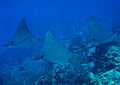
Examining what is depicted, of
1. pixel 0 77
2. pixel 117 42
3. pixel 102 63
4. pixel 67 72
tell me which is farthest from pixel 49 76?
pixel 0 77

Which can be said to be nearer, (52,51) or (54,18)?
(52,51)

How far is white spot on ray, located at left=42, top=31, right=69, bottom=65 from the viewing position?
12.8 feet

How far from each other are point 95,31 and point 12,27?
107 ft

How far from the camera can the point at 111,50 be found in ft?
17.7

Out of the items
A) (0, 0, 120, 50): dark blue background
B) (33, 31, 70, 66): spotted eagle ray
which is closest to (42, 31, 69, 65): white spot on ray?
(33, 31, 70, 66): spotted eagle ray

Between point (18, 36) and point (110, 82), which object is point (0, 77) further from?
point (110, 82)

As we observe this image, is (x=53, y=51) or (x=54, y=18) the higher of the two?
(x=54, y=18)

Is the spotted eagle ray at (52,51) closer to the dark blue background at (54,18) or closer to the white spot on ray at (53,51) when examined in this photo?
the white spot on ray at (53,51)

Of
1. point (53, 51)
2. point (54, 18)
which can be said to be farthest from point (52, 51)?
point (54, 18)

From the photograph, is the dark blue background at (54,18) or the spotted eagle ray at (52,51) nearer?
the spotted eagle ray at (52,51)

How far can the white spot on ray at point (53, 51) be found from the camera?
12.8 feet

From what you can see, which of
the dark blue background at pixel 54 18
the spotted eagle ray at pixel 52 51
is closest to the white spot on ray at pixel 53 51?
the spotted eagle ray at pixel 52 51

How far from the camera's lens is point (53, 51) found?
4.04 metres

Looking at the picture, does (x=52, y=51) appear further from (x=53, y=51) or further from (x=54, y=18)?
(x=54, y=18)
